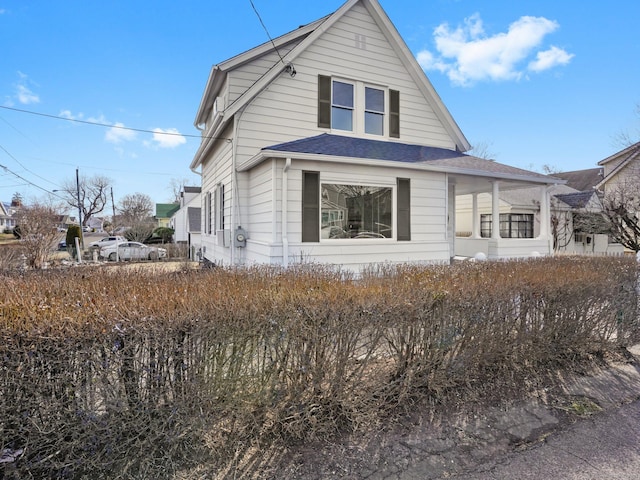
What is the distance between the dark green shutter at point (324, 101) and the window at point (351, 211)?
248cm

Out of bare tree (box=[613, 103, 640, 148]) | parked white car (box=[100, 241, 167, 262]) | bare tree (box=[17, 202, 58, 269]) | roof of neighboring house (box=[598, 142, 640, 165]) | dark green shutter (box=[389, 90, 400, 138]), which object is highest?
bare tree (box=[613, 103, 640, 148])

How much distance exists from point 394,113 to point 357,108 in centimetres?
125

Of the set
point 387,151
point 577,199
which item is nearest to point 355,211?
point 387,151

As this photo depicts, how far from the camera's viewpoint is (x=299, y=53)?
9500 millimetres

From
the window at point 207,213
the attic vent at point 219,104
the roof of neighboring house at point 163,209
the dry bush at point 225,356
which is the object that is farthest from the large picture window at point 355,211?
the roof of neighboring house at point 163,209

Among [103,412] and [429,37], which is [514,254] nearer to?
[429,37]

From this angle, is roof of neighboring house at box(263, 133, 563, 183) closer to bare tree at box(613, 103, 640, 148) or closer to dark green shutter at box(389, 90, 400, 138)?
dark green shutter at box(389, 90, 400, 138)

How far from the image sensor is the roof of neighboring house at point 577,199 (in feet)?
64.8

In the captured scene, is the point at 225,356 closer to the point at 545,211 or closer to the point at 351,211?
the point at 351,211

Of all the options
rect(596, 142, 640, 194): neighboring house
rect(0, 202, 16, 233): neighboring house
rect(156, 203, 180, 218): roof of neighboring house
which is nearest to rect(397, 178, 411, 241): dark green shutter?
rect(596, 142, 640, 194): neighboring house

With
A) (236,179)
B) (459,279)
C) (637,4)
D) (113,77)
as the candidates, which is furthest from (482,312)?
(113,77)

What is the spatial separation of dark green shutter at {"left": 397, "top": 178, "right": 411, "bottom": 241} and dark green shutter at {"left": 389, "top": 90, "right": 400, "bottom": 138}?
2.20 meters

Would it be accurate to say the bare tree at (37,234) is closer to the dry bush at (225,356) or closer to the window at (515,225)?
the dry bush at (225,356)

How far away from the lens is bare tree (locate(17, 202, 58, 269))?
1490 centimetres
